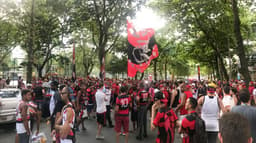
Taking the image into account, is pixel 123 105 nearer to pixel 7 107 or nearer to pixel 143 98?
pixel 143 98

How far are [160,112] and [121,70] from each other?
153 feet

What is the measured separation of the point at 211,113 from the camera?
4875 mm

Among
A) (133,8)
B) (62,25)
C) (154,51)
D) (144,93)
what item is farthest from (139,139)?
(62,25)

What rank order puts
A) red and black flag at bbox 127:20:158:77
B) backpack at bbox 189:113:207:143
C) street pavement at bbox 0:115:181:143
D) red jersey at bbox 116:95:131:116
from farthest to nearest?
1. red and black flag at bbox 127:20:158:77
2. street pavement at bbox 0:115:181:143
3. red jersey at bbox 116:95:131:116
4. backpack at bbox 189:113:207:143

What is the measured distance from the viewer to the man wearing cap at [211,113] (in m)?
4.80

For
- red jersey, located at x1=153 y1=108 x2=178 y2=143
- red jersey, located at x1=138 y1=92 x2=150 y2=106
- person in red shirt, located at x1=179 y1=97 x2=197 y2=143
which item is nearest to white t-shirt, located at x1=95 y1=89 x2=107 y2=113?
red jersey, located at x1=138 y1=92 x2=150 y2=106

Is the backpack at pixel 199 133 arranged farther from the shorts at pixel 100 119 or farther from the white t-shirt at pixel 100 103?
the white t-shirt at pixel 100 103

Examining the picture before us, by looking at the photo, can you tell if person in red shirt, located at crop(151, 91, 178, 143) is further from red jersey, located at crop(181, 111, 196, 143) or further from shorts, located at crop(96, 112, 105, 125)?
shorts, located at crop(96, 112, 105, 125)

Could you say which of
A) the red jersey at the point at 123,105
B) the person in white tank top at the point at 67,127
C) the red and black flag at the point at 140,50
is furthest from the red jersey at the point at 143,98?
the red and black flag at the point at 140,50

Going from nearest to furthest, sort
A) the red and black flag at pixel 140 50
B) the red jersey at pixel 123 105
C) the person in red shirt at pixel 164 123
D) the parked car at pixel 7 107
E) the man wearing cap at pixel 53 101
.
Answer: the person in red shirt at pixel 164 123
the man wearing cap at pixel 53 101
the red jersey at pixel 123 105
the parked car at pixel 7 107
the red and black flag at pixel 140 50

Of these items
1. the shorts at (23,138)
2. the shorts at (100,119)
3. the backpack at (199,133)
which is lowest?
the shorts at (100,119)

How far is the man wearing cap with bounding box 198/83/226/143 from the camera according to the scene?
4803 mm

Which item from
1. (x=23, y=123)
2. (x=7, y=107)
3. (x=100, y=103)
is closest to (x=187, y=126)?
(x=23, y=123)

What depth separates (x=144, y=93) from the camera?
762cm
